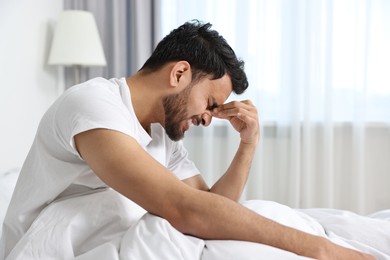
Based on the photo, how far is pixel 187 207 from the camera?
1063mm

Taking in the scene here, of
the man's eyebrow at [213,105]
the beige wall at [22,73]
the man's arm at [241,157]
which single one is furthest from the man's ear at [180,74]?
the beige wall at [22,73]

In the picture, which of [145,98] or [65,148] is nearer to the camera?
[65,148]

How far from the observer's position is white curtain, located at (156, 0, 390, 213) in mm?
2939

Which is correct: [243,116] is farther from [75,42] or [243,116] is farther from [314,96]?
[75,42]

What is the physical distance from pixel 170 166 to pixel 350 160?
162 cm

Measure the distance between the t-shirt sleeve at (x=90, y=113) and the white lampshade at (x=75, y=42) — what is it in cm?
170

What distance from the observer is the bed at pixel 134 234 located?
97 cm

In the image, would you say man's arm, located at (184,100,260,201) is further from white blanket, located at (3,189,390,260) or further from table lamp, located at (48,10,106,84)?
table lamp, located at (48,10,106,84)

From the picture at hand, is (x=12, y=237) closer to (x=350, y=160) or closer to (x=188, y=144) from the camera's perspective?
(x=188, y=144)

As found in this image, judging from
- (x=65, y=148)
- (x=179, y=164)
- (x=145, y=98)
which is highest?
(x=145, y=98)

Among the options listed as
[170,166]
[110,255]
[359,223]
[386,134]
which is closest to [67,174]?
[110,255]

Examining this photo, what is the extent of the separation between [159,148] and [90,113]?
0.46 m

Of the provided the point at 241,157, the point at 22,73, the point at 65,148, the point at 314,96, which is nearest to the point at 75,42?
the point at 22,73

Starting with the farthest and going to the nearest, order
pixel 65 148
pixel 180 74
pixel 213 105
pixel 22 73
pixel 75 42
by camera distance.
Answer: pixel 75 42, pixel 22 73, pixel 213 105, pixel 180 74, pixel 65 148
